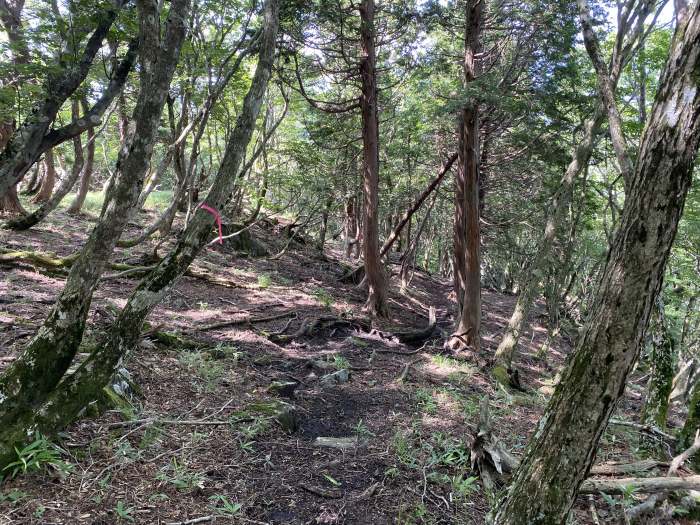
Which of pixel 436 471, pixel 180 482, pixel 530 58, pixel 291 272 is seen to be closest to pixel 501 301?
pixel 291 272

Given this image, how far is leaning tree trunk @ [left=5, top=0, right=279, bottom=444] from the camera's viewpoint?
338 centimetres

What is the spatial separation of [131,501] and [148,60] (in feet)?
10.9

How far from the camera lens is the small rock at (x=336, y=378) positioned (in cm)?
641

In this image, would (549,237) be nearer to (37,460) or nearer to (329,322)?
(329,322)

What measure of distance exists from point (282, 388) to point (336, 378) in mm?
1158

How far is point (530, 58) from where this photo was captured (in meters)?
9.50

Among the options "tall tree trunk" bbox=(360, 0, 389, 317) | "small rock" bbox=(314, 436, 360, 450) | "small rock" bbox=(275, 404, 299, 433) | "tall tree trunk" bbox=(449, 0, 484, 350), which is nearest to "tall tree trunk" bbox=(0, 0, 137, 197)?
"small rock" bbox=(275, 404, 299, 433)

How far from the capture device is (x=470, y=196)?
9.98 m

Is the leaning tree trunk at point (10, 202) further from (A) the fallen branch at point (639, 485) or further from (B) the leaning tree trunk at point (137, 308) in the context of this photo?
(A) the fallen branch at point (639, 485)

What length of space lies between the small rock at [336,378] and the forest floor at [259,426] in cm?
2

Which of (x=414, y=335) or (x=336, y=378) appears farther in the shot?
(x=414, y=335)

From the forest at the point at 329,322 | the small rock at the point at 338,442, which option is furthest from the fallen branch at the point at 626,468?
the small rock at the point at 338,442

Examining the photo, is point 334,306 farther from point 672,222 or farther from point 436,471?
point 672,222

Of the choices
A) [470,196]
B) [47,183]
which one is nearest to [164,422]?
[470,196]
